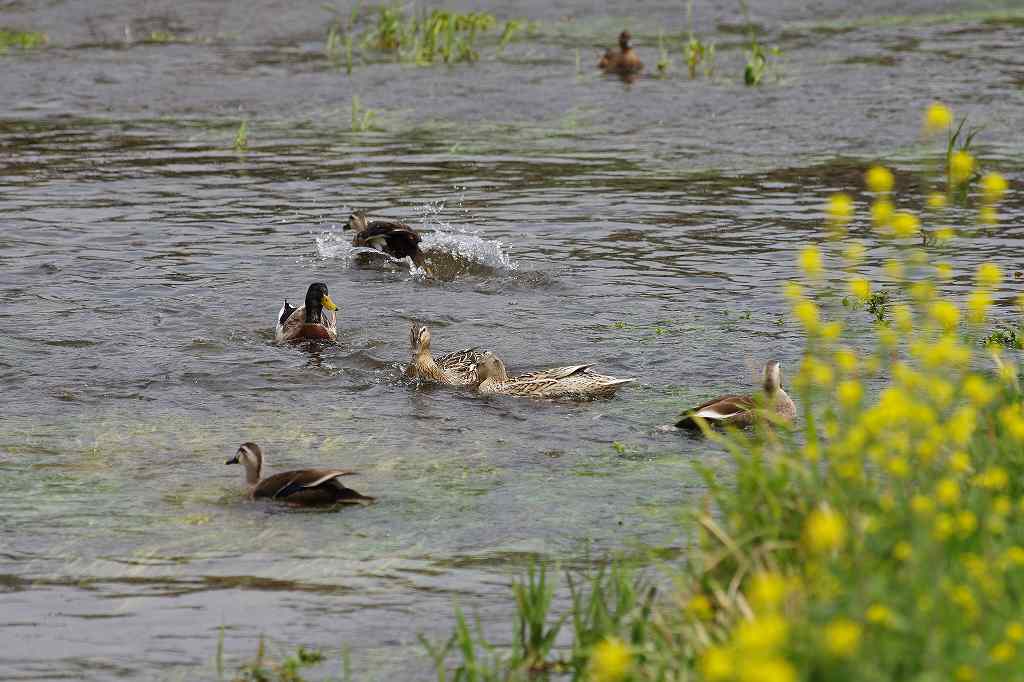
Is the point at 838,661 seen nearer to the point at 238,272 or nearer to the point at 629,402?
the point at 629,402

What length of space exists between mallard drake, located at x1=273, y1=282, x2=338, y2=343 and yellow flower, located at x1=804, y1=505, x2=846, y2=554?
7.69m

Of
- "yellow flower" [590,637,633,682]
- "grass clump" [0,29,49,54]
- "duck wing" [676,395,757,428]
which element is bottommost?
"duck wing" [676,395,757,428]

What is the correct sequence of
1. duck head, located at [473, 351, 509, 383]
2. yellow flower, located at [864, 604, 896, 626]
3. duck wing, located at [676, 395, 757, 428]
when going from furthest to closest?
duck head, located at [473, 351, 509, 383], duck wing, located at [676, 395, 757, 428], yellow flower, located at [864, 604, 896, 626]

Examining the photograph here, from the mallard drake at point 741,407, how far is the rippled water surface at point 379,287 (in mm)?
208

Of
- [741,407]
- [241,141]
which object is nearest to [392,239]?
[741,407]

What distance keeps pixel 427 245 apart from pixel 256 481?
7037 mm

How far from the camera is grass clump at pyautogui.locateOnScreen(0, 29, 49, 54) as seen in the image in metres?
29.7

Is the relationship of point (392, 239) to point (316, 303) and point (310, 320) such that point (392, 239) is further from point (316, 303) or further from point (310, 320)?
point (310, 320)

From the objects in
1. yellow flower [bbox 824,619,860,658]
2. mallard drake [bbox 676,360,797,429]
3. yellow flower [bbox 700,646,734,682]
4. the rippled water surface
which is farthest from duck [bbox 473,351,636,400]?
yellow flower [bbox 700,646,734,682]

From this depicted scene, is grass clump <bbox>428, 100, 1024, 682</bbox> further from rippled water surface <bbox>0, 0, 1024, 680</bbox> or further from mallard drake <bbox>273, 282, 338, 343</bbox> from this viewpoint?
mallard drake <bbox>273, 282, 338, 343</bbox>

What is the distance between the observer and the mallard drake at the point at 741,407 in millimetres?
10383

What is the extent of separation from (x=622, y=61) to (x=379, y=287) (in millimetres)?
11699

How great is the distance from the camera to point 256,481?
9.59 metres

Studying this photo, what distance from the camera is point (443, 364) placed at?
40.2 ft
